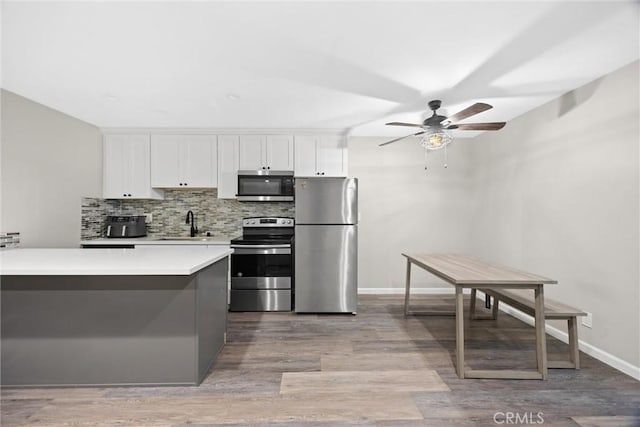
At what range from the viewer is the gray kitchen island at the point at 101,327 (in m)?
1.96

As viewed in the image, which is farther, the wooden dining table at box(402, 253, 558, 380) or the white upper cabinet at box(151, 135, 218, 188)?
the white upper cabinet at box(151, 135, 218, 188)

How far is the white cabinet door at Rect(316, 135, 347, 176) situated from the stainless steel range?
1105 millimetres

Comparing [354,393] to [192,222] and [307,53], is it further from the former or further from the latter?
[192,222]

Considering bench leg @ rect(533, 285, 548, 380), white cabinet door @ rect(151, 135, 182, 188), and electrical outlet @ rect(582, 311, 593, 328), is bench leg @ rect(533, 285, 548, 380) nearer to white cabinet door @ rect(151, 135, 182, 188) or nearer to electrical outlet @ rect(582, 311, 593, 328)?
electrical outlet @ rect(582, 311, 593, 328)

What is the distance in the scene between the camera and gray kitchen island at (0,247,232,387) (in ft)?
6.42

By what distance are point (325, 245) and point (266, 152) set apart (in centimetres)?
147

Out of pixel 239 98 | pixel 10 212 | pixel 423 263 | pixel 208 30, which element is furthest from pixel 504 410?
pixel 10 212

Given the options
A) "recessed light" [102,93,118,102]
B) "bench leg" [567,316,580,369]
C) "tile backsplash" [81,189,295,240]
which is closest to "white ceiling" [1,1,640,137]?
"recessed light" [102,93,118,102]

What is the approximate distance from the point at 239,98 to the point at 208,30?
106 cm

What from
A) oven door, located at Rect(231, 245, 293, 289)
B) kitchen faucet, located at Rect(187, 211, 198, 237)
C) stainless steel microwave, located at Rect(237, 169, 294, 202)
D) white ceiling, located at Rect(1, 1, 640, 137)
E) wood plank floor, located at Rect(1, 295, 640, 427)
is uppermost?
white ceiling, located at Rect(1, 1, 640, 137)

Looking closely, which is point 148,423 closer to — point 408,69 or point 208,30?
point 208,30

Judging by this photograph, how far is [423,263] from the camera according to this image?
289cm

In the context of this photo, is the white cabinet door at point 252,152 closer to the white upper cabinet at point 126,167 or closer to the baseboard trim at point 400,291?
the white upper cabinet at point 126,167

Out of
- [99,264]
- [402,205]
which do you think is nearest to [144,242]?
[99,264]
